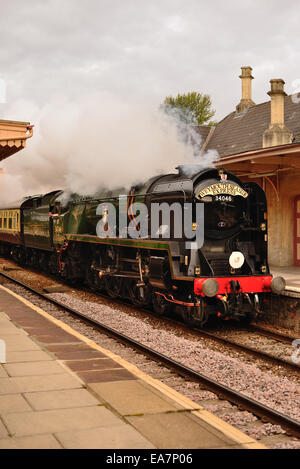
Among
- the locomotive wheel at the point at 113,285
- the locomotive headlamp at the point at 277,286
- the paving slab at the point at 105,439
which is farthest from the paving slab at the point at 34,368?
the locomotive wheel at the point at 113,285

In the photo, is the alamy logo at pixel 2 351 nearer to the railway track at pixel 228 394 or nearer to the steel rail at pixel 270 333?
the railway track at pixel 228 394

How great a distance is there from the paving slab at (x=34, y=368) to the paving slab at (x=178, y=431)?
5.51 feet

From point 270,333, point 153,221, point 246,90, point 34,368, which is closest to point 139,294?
point 153,221

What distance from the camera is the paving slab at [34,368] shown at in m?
5.68

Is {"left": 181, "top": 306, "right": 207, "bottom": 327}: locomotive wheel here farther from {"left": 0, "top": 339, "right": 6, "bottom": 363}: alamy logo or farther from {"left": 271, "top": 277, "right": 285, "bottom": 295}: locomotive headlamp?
{"left": 0, "top": 339, "right": 6, "bottom": 363}: alamy logo

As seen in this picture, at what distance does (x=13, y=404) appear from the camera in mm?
4594

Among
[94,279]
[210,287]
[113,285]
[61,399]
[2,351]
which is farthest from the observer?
[94,279]

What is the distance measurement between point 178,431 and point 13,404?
1513 millimetres

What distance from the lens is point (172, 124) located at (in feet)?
38.1

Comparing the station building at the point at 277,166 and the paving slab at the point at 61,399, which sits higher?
the station building at the point at 277,166

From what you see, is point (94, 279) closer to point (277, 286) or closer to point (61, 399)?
point (277, 286)
